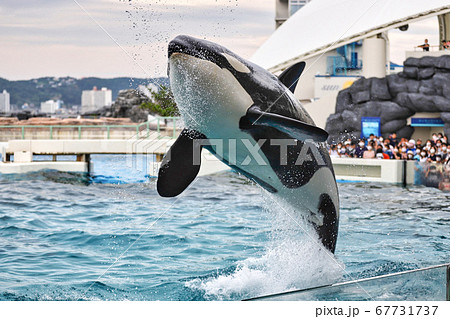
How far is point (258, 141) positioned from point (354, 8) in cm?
3453

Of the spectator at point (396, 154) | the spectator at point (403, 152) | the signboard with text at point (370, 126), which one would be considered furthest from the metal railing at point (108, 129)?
the signboard with text at point (370, 126)

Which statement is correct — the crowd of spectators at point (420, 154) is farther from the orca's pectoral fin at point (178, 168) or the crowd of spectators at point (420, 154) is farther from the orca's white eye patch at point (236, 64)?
the orca's white eye patch at point (236, 64)

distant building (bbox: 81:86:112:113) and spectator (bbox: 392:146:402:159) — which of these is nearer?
spectator (bbox: 392:146:402:159)

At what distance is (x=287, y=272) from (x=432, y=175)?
34.4ft

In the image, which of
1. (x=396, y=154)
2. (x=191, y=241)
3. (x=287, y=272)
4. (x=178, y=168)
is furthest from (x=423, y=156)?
(x=178, y=168)

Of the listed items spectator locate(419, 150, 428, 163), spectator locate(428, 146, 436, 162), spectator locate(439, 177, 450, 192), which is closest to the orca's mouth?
spectator locate(439, 177, 450, 192)

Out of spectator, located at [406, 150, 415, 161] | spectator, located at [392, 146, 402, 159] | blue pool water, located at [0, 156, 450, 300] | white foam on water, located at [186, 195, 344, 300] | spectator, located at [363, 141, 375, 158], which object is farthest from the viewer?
spectator, located at [363, 141, 375, 158]

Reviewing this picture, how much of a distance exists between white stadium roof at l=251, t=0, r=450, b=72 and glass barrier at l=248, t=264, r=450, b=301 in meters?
27.7

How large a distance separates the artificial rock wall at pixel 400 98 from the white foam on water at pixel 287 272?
18337 mm

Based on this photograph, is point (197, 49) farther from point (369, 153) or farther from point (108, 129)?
point (108, 129)

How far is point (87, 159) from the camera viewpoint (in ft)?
70.1

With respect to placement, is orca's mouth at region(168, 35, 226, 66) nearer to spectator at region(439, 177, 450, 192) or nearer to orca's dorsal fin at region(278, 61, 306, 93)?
orca's dorsal fin at region(278, 61, 306, 93)

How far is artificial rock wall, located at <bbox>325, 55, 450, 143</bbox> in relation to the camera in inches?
1009

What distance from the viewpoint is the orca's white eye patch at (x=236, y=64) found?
5.14 m
